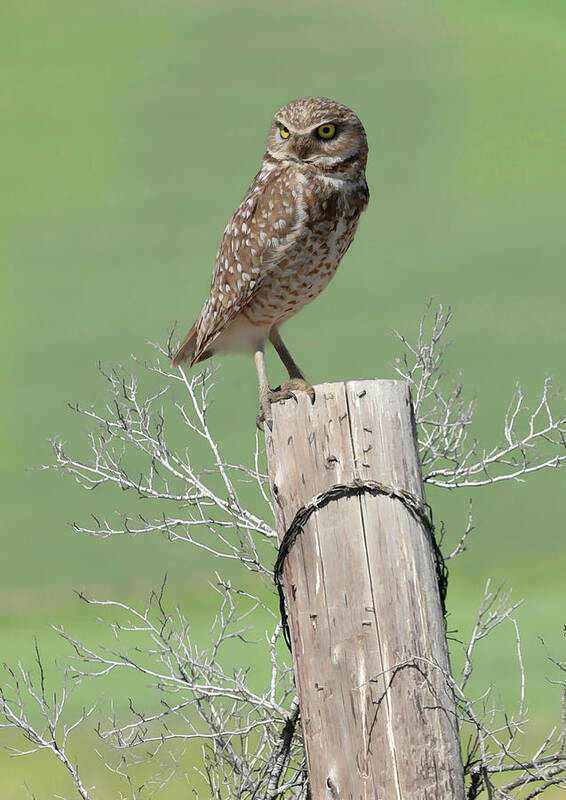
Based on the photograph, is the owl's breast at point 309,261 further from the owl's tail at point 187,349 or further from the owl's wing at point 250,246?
the owl's tail at point 187,349

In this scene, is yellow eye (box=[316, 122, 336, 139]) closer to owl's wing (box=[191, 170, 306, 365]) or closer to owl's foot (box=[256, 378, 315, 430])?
owl's wing (box=[191, 170, 306, 365])

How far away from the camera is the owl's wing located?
148 inches

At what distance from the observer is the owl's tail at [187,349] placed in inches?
166

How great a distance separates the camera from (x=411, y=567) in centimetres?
260

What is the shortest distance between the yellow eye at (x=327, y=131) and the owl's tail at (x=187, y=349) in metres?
1.01

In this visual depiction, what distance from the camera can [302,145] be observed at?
3.71 meters

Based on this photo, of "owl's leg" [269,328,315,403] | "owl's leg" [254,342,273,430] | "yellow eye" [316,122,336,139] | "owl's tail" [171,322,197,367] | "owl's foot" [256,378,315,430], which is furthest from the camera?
"owl's tail" [171,322,197,367]

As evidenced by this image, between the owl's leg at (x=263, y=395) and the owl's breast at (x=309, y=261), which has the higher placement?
the owl's breast at (x=309, y=261)

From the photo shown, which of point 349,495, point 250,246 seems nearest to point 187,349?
point 250,246

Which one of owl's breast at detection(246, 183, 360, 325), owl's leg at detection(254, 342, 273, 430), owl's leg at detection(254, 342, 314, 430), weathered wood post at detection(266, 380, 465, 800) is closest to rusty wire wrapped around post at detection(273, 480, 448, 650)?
weathered wood post at detection(266, 380, 465, 800)

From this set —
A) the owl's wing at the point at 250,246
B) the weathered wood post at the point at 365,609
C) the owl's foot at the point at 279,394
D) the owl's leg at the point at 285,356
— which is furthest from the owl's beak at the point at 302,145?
the weathered wood post at the point at 365,609

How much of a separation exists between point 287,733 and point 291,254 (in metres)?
→ 1.88

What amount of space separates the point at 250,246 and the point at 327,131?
1.79 feet

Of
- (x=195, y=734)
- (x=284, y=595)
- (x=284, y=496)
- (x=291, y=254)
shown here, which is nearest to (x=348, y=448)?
(x=284, y=496)
